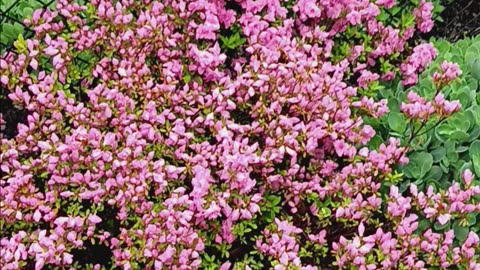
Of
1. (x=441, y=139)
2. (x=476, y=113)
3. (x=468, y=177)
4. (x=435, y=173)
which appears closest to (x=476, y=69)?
(x=476, y=113)

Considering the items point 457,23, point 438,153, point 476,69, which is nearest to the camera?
point 438,153

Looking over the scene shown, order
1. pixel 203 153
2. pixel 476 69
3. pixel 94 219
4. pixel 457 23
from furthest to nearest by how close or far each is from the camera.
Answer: pixel 457 23, pixel 476 69, pixel 203 153, pixel 94 219

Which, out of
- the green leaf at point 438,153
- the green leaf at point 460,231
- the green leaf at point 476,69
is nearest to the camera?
the green leaf at point 460,231

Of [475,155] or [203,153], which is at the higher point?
[203,153]

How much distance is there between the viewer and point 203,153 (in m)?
2.60

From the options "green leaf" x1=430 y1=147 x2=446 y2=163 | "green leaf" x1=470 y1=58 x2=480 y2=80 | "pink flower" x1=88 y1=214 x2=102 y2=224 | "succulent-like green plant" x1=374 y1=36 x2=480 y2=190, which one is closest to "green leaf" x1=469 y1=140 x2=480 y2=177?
"succulent-like green plant" x1=374 y1=36 x2=480 y2=190

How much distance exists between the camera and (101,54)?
285 centimetres

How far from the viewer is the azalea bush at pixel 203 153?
2473 mm

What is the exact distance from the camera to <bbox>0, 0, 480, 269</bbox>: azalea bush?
2.47 m

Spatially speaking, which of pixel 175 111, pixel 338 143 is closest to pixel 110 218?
pixel 175 111

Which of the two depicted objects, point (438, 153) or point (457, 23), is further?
point (457, 23)

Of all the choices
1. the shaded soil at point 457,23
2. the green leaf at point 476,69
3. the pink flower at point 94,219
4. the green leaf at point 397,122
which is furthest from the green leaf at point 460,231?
the shaded soil at point 457,23

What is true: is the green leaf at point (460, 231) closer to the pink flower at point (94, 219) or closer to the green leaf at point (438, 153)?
the green leaf at point (438, 153)

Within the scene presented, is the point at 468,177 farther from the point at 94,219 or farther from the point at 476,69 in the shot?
the point at 94,219
